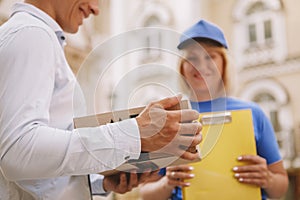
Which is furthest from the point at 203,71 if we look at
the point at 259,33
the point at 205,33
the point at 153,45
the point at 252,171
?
the point at 259,33

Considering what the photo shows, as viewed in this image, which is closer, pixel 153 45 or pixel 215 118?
pixel 153 45

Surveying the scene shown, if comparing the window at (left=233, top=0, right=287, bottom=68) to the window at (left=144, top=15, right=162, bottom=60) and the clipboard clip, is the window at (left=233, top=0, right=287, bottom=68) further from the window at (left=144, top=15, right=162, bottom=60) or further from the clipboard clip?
the window at (left=144, top=15, right=162, bottom=60)

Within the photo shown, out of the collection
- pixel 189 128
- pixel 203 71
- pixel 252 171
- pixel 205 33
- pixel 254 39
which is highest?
pixel 254 39

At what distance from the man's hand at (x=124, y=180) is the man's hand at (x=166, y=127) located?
0.61 ft

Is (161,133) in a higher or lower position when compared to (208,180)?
higher

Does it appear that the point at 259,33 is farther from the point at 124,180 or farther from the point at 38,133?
the point at 38,133

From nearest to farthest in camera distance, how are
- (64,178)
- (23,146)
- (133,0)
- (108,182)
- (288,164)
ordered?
1. (23,146)
2. (64,178)
3. (108,182)
4. (288,164)
5. (133,0)

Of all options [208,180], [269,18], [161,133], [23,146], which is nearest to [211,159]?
[208,180]

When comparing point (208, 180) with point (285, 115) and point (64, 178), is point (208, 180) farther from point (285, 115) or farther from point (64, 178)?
point (285, 115)

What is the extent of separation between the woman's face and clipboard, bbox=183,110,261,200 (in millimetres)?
98

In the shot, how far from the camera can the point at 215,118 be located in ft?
3.12

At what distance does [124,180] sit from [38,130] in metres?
0.29

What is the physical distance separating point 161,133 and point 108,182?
27cm

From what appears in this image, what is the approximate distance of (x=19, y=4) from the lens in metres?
0.73
